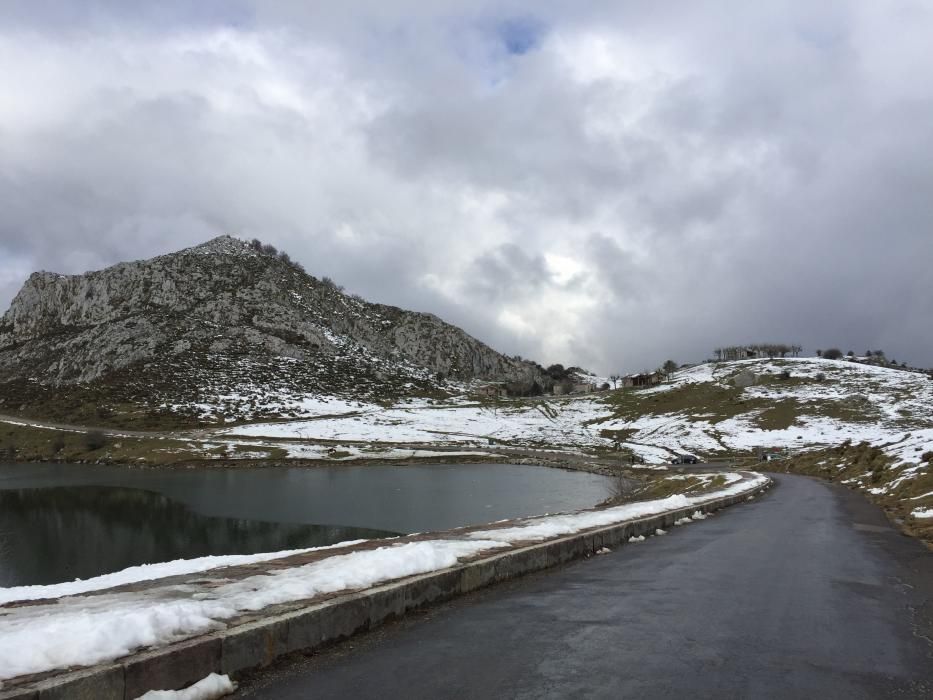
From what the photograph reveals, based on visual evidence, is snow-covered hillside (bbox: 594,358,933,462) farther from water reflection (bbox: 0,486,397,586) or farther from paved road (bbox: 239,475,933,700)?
paved road (bbox: 239,475,933,700)

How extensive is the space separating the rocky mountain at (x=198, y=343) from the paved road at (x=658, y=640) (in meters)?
110

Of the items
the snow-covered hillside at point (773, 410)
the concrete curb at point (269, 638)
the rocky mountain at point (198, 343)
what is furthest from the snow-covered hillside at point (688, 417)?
the concrete curb at point (269, 638)

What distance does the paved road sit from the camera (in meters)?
5.71

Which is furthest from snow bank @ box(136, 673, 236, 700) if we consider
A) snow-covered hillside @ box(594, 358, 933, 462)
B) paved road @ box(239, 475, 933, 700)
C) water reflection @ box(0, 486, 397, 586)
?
snow-covered hillside @ box(594, 358, 933, 462)

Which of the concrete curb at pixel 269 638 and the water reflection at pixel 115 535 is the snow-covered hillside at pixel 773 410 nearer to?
the water reflection at pixel 115 535

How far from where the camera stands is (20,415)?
103188mm

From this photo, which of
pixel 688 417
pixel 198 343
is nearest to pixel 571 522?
pixel 688 417

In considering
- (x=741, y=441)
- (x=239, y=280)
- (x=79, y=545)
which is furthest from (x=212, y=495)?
(x=239, y=280)

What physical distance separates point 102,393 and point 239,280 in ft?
231

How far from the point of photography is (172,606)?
6.40 meters

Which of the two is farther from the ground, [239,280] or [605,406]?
[239,280]

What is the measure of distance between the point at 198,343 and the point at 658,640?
150694mm

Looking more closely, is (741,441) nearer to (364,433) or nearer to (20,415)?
(364,433)

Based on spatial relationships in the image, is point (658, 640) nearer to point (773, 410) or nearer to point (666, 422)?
point (666, 422)
